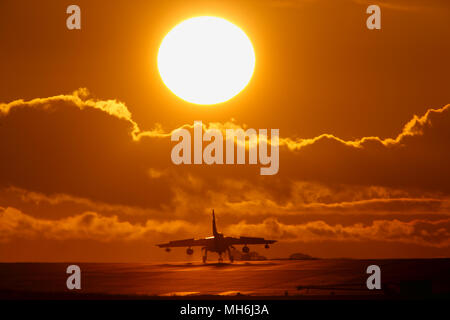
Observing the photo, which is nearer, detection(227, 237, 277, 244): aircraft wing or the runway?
the runway

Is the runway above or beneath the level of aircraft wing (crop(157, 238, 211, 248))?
beneath

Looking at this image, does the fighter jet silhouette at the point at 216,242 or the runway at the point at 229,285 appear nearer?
the runway at the point at 229,285

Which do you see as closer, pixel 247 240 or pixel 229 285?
pixel 229 285

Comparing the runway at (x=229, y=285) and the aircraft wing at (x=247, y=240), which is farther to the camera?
the aircraft wing at (x=247, y=240)

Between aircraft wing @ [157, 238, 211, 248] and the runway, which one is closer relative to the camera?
the runway

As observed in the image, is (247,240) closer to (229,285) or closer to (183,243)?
(183,243)

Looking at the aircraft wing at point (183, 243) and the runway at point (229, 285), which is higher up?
the aircraft wing at point (183, 243)

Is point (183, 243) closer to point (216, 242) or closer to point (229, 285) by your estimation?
point (216, 242)

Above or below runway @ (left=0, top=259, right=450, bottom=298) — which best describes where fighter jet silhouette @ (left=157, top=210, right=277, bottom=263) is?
above

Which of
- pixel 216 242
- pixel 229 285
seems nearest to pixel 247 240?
pixel 216 242

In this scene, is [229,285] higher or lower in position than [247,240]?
lower

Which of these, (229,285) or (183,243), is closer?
(229,285)
